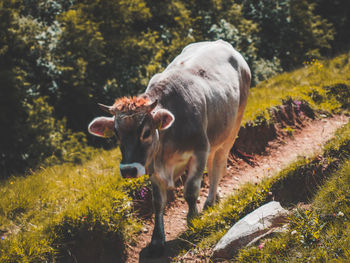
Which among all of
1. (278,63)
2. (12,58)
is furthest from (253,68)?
(12,58)

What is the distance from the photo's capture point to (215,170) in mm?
5711

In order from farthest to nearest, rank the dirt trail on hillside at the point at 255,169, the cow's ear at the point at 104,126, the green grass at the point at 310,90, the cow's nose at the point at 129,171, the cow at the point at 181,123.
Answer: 1. the green grass at the point at 310,90
2. the dirt trail on hillside at the point at 255,169
3. the cow's ear at the point at 104,126
4. the cow at the point at 181,123
5. the cow's nose at the point at 129,171

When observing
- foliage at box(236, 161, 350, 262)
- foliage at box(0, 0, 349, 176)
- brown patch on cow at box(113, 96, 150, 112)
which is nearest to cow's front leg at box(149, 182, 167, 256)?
brown patch on cow at box(113, 96, 150, 112)

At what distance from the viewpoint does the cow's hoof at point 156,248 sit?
14.8ft

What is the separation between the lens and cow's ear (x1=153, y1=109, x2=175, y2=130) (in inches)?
157

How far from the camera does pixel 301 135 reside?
25.5ft

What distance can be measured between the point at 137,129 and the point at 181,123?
73 cm

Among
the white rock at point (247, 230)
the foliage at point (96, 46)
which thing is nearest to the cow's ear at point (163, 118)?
the white rock at point (247, 230)

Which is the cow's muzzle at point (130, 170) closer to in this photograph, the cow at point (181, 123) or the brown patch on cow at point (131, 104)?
the cow at point (181, 123)

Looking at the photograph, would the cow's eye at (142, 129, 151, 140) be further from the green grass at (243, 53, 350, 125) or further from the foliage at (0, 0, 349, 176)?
the foliage at (0, 0, 349, 176)

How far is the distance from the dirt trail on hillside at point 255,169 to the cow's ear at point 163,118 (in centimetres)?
167

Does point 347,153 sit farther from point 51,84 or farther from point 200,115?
point 51,84

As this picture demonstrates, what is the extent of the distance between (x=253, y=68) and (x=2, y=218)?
33.1 ft

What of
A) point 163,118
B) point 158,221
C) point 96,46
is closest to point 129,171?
point 163,118
